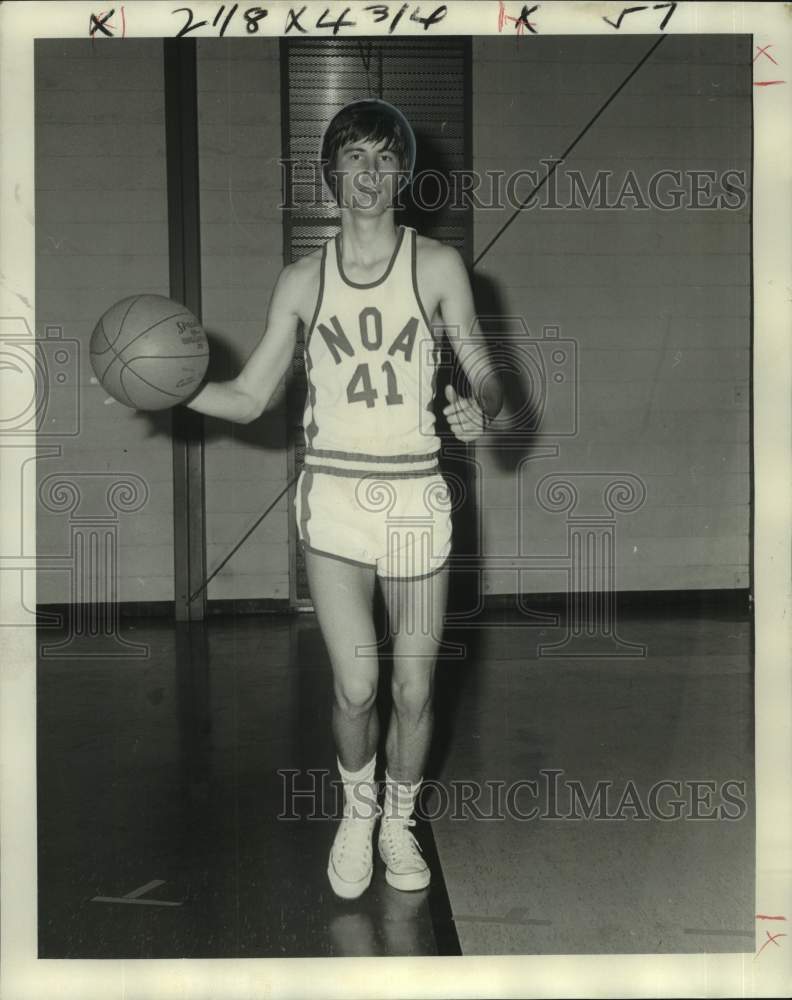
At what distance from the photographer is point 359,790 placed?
2.73 meters

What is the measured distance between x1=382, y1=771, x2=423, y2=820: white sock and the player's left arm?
3.00 feet

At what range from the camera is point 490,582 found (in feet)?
21.3

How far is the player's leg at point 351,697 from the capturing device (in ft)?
8.45

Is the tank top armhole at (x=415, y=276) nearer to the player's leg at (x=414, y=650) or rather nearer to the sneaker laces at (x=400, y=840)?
the player's leg at (x=414, y=650)

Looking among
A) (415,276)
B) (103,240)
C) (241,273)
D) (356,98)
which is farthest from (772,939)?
(103,240)

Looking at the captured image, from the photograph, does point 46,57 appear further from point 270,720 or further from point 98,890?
point 98,890

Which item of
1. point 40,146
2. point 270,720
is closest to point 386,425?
point 270,720

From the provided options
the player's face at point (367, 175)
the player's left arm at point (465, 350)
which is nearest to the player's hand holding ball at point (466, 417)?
the player's left arm at point (465, 350)

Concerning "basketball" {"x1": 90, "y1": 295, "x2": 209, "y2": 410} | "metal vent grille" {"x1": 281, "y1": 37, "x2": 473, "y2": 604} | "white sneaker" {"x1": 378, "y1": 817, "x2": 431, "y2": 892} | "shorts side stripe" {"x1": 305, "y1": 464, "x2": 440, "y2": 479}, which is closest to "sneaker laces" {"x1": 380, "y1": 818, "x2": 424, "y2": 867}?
"white sneaker" {"x1": 378, "y1": 817, "x2": 431, "y2": 892}

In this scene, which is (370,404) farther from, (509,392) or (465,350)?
(509,392)

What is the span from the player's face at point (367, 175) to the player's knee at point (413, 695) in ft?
3.74

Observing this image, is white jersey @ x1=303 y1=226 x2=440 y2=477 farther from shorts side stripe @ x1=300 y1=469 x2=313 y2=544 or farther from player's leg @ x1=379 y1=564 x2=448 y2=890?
player's leg @ x1=379 y1=564 x2=448 y2=890

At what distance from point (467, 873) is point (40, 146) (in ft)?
16.2

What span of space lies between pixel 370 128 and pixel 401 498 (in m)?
0.87
